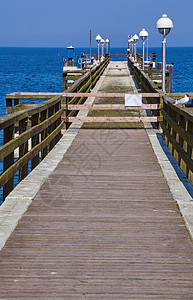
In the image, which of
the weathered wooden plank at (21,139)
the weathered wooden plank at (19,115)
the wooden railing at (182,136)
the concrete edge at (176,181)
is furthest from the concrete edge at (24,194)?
the wooden railing at (182,136)

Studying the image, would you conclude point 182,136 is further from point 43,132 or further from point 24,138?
point 43,132

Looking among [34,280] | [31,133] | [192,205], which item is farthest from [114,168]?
[34,280]

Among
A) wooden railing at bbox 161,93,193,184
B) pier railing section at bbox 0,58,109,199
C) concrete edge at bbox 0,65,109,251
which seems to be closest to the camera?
concrete edge at bbox 0,65,109,251

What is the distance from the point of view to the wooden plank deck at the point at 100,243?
4250 millimetres

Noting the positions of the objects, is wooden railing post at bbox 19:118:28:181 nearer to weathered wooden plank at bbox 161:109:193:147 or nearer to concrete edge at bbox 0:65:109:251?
concrete edge at bbox 0:65:109:251

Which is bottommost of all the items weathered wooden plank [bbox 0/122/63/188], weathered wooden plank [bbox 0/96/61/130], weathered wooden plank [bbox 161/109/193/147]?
weathered wooden plank [bbox 0/122/63/188]

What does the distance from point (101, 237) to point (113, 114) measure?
35.2ft

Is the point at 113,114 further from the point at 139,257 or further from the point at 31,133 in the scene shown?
the point at 139,257

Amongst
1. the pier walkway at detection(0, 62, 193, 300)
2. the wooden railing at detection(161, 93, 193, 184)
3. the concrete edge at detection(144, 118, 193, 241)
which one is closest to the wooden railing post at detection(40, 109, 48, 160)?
the pier walkway at detection(0, 62, 193, 300)

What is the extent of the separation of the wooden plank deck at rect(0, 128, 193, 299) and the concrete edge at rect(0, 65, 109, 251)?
0.31 ft

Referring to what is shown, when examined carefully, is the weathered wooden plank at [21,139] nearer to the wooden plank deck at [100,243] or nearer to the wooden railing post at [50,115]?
the wooden railing post at [50,115]

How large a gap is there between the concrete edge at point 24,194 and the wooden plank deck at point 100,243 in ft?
0.31

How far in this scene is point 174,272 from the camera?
4512 millimetres

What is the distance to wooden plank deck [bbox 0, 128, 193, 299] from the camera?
425 cm
